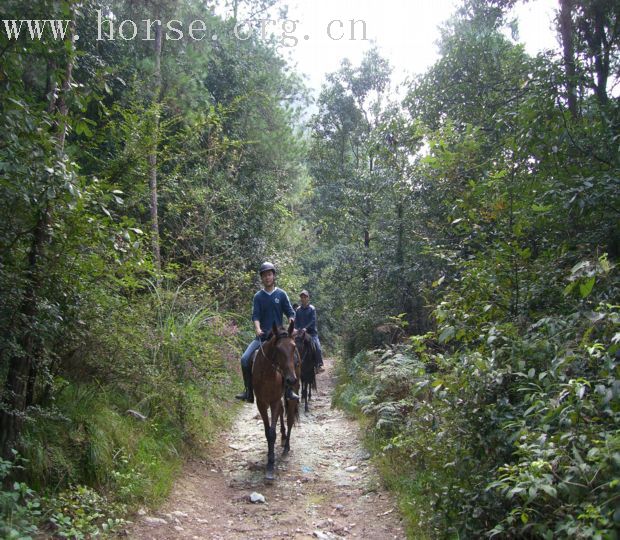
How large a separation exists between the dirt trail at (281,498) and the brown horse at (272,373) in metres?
0.57

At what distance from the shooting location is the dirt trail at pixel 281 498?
490 cm

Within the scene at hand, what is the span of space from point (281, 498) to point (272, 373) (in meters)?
1.65

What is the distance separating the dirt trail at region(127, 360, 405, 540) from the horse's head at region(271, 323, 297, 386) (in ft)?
4.77

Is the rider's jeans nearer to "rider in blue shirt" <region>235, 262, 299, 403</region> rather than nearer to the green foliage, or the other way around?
"rider in blue shirt" <region>235, 262, 299, 403</region>

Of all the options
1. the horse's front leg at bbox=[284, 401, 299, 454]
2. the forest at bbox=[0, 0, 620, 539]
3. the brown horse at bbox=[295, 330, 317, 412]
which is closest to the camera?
the forest at bbox=[0, 0, 620, 539]

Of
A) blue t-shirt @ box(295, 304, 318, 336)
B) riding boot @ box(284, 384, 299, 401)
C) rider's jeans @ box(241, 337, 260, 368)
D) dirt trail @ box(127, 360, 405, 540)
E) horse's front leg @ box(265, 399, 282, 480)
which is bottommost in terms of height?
dirt trail @ box(127, 360, 405, 540)

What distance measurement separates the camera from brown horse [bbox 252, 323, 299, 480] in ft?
21.3

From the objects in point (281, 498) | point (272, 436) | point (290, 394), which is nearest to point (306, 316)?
point (290, 394)

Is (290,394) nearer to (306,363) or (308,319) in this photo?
(306,363)

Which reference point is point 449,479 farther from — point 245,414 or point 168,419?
point 245,414

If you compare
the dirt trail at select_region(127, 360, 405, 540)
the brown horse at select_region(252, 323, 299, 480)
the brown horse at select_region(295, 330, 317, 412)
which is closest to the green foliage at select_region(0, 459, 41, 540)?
the dirt trail at select_region(127, 360, 405, 540)

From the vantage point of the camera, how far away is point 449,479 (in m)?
4.16

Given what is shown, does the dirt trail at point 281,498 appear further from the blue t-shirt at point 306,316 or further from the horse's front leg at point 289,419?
the blue t-shirt at point 306,316

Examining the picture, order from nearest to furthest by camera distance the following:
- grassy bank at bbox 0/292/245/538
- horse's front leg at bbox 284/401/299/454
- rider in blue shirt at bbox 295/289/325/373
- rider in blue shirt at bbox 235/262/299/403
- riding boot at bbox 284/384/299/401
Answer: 1. grassy bank at bbox 0/292/245/538
2. riding boot at bbox 284/384/299/401
3. rider in blue shirt at bbox 235/262/299/403
4. horse's front leg at bbox 284/401/299/454
5. rider in blue shirt at bbox 295/289/325/373
